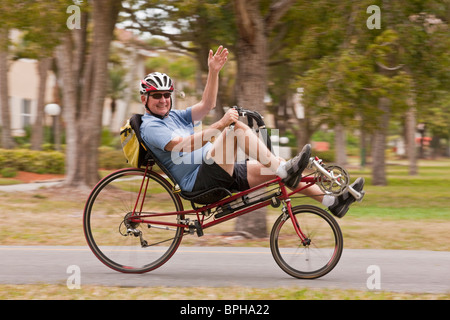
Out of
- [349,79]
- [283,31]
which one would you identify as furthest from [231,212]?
[283,31]

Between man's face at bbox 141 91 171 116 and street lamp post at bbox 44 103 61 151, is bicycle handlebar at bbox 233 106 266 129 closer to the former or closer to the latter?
man's face at bbox 141 91 171 116

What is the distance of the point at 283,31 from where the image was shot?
53.5 ft

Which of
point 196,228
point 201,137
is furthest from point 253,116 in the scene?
point 196,228

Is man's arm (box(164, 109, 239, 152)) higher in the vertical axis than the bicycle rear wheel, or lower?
higher

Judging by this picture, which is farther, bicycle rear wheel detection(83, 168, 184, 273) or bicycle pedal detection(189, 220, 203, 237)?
bicycle rear wheel detection(83, 168, 184, 273)

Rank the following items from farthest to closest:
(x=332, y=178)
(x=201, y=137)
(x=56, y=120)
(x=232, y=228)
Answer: (x=56, y=120) < (x=232, y=228) < (x=201, y=137) < (x=332, y=178)

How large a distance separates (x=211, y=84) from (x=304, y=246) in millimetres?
1712

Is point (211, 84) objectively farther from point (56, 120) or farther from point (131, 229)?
point (56, 120)

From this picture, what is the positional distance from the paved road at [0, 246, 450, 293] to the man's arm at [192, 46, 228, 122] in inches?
59.5

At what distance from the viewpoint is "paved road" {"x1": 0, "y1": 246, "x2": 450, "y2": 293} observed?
5.27 m

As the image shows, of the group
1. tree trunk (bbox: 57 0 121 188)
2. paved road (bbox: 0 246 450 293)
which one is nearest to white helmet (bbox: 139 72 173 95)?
paved road (bbox: 0 246 450 293)

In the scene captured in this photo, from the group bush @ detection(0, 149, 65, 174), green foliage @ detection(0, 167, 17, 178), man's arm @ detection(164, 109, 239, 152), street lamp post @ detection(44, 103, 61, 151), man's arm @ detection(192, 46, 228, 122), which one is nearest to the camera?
man's arm @ detection(164, 109, 239, 152)

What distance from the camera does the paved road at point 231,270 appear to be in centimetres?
527

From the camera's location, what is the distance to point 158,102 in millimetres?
5617
